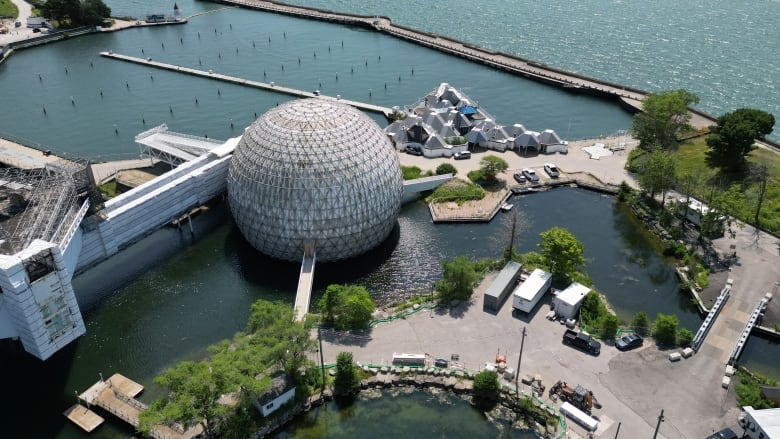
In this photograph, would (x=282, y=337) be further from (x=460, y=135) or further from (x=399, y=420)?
(x=460, y=135)

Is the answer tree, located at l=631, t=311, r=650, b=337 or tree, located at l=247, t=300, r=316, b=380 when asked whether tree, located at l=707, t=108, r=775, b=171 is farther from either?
tree, located at l=247, t=300, r=316, b=380

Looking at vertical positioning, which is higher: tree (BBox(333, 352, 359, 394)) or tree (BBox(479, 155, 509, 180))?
tree (BBox(479, 155, 509, 180))

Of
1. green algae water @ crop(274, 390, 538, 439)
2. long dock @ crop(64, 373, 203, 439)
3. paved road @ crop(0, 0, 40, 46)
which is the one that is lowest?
green algae water @ crop(274, 390, 538, 439)

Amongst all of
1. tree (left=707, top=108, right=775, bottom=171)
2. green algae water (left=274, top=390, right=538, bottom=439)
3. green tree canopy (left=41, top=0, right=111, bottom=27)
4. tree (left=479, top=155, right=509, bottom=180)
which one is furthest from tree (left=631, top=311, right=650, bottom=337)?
green tree canopy (left=41, top=0, right=111, bottom=27)

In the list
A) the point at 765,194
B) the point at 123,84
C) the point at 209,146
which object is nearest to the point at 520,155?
the point at 765,194

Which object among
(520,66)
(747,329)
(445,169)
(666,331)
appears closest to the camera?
(666,331)

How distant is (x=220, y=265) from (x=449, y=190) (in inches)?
1518

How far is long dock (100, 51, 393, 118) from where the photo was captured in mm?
132250

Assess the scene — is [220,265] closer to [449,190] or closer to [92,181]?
[92,181]

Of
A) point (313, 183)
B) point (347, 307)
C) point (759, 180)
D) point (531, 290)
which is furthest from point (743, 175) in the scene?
point (347, 307)

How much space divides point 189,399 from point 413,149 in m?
69.7

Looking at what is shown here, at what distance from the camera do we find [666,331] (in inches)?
A: 2537

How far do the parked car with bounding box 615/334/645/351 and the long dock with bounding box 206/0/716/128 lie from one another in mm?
72445

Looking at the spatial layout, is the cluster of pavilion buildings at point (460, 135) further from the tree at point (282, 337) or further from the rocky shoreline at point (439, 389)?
the tree at point (282, 337)
